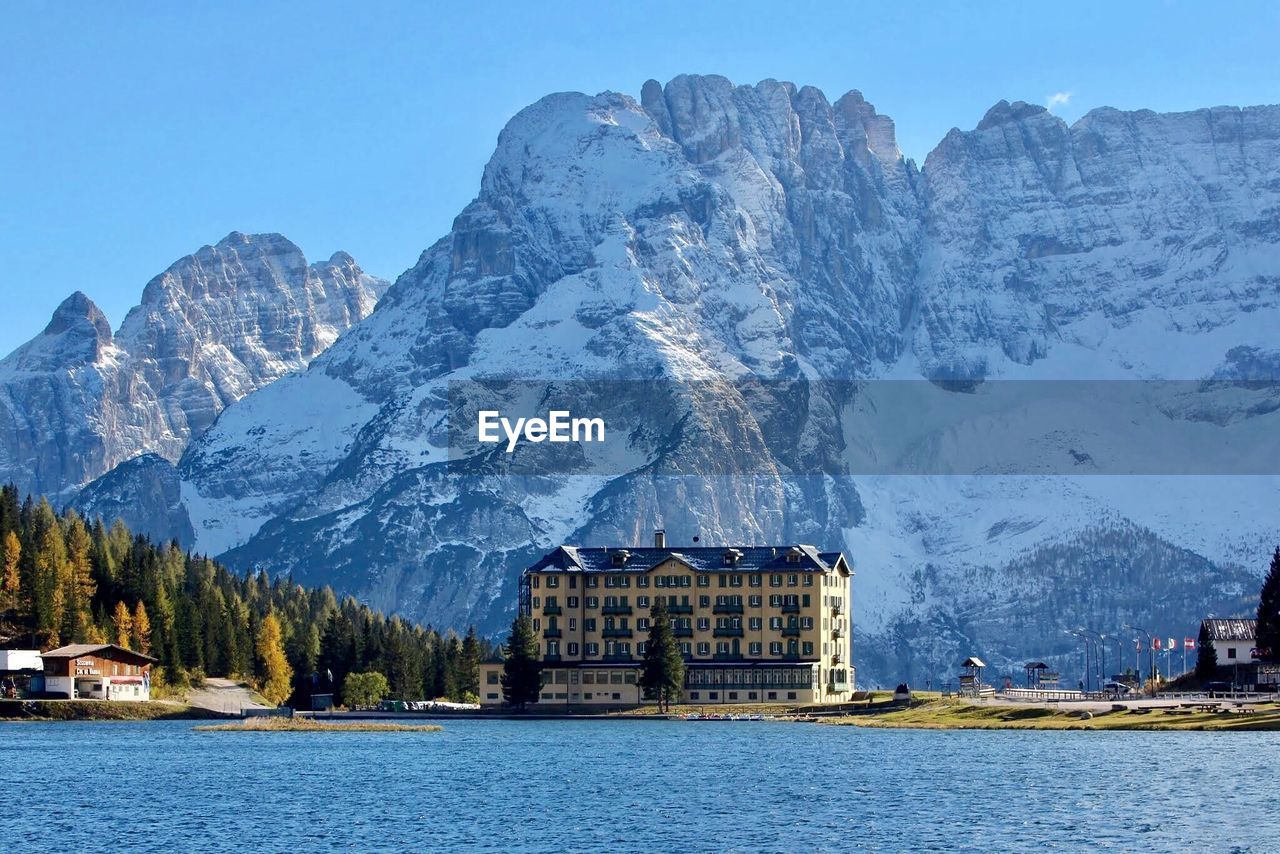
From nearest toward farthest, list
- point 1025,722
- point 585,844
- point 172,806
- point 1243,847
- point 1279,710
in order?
point 1243,847, point 585,844, point 172,806, point 1279,710, point 1025,722

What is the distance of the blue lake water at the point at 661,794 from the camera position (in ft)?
363

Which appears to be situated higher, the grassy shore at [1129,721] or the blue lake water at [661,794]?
the grassy shore at [1129,721]

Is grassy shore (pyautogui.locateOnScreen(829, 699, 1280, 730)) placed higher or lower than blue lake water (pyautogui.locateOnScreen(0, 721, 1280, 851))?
higher

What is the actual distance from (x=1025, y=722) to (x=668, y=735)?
3035 cm

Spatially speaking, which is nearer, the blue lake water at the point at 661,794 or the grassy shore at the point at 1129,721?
the blue lake water at the point at 661,794

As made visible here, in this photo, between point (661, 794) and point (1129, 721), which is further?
point (1129, 721)

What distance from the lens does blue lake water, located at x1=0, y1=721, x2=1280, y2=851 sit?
111 m

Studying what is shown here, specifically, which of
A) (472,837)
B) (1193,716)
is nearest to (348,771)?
(472,837)

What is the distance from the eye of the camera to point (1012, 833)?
362ft

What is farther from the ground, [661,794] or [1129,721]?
[1129,721]

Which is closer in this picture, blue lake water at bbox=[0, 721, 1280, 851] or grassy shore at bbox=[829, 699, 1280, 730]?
blue lake water at bbox=[0, 721, 1280, 851]

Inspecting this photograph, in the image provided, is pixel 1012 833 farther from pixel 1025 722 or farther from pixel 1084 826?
pixel 1025 722

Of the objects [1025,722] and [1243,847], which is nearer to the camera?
[1243,847]

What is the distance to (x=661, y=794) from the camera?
134000 mm
